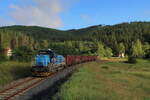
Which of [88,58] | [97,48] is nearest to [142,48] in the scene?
[97,48]

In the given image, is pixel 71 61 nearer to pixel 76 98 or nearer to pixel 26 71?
pixel 26 71

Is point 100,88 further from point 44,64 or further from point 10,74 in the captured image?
point 44,64

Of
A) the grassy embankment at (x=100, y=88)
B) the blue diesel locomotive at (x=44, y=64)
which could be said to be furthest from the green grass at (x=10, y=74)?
the grassy embankment at (x=100, y=88)

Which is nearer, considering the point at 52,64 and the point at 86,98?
the point at 86,98

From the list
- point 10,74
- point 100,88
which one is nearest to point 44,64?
point 10,74

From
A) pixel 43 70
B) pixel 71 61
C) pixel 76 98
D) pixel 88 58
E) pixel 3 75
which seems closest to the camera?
pixel 76 98

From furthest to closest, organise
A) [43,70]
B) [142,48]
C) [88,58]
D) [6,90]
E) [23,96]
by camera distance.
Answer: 1. [142,48]
2. [88,58]
3. [43,70]
4. [6,90]
5. [23,96]

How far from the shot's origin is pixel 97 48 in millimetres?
168875

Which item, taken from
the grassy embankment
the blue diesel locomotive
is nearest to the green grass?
the blue diesel locomotive

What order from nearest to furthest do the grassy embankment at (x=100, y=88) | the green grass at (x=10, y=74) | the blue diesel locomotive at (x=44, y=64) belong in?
the grassy embankment at (x=100, y=88) < the green grass at (x=10, y=74) < the blue diesel locomotive at (x=44, y=64)

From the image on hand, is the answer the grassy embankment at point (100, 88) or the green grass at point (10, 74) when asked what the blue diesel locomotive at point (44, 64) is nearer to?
the green grass at point (10, 74)

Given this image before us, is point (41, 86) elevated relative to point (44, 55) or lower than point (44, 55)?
lower

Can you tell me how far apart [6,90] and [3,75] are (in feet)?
26.2

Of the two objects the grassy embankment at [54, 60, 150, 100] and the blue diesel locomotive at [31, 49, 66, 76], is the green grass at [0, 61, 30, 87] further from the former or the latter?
the grassy embankment at [54, 60, 150, 100]
